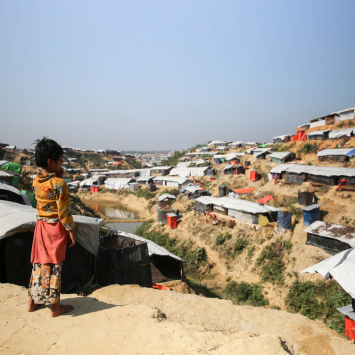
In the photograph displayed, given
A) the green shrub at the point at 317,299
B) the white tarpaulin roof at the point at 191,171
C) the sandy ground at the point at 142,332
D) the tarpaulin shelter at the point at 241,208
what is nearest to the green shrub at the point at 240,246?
the tarpaulin shelter at the point at 241,208

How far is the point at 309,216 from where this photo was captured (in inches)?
614

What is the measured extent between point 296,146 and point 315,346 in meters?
33.7

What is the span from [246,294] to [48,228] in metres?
13.2

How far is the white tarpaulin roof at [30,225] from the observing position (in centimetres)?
476

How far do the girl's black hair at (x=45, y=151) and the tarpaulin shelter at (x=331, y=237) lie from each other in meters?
13.8

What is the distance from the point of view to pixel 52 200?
311 cm

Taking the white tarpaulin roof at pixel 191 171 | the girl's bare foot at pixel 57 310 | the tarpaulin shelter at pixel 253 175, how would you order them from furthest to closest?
the white tarpaulin roof at pixel 191 171 → the tarpaulin shelter at pixel 253 175 → the girl's bare foot at pixel 57 310

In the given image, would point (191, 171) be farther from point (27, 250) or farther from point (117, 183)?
point (27, 250)

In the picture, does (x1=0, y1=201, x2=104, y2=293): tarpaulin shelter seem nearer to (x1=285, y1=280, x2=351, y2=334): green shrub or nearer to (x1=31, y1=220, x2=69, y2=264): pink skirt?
(x1=31, y1=220, x2=69, y2=264): pink skirt

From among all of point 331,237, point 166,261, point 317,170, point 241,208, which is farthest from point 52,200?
point 317,170

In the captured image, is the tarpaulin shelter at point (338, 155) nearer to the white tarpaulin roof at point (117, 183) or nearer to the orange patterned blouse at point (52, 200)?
the orange patterned blouse at point (52, 200)

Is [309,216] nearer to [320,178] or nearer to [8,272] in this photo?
[320,178]

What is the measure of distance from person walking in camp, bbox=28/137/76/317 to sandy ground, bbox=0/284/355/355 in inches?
12.0

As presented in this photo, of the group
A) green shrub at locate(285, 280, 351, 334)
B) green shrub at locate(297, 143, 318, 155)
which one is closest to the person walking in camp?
green shrub at locate(285, 280, 351, 334)
